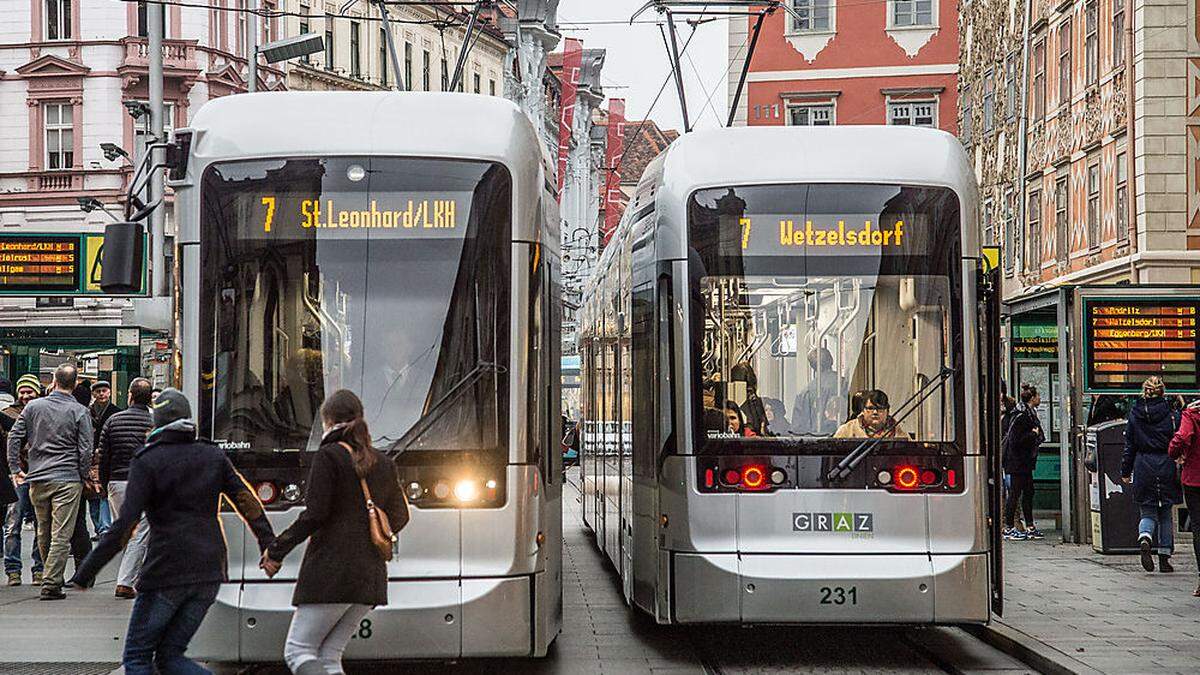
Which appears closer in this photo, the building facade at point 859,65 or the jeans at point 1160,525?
the jeans at point 1160,525

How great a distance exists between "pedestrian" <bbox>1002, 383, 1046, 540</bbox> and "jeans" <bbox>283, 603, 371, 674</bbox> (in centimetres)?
1403

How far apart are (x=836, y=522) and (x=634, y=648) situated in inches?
80.8

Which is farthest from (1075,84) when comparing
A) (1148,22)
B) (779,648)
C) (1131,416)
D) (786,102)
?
(779,648)

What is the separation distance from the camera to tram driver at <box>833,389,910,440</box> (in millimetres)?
11562

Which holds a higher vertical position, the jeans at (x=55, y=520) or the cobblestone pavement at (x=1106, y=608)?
the jeans at (x=55, y=520)

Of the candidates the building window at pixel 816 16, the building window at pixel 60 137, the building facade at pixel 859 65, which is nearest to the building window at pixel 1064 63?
the building facade at pixel 859 65

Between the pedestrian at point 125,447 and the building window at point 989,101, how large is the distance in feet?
113

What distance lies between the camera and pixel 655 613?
39.1 feet

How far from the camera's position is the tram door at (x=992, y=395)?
11734mm

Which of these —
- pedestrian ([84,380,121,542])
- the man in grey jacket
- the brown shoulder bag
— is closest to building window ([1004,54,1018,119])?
pedestrian ([84,380,121,542])

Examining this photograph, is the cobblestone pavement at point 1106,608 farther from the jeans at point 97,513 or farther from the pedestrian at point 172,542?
Answer: the jeans at point 97,513

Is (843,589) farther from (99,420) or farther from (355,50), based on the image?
(355,50)

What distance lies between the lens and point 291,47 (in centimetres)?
3316

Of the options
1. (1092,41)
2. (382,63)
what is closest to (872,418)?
(1092,41)
